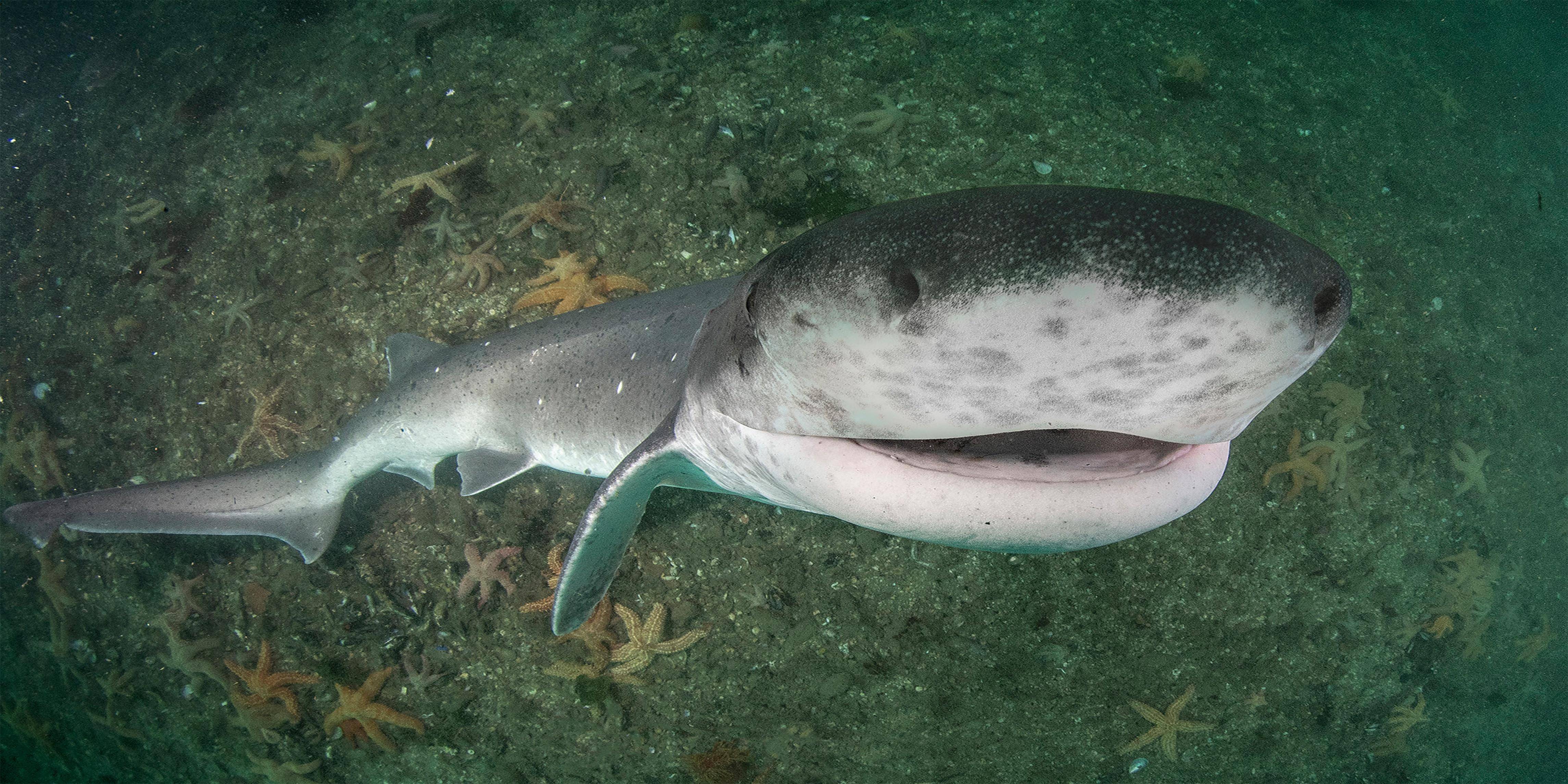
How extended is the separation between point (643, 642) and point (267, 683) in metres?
2.59

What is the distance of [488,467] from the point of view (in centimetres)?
367

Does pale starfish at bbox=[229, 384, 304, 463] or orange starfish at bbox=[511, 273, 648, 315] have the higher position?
orange starfish at bbox=[511, 273, 648, 315]

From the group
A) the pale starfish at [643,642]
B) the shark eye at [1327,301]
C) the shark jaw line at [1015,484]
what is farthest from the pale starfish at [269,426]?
the shark eye at [1327,301]

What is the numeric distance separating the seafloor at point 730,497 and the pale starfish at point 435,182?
107 millimetres

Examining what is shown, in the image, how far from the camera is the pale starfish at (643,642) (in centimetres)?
393

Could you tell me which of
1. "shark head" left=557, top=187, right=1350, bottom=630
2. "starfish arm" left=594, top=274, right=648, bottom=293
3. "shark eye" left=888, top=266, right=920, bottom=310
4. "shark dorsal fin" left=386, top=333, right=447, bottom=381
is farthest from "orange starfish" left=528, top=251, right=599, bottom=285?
"shark eye" left=888, top=266, right=920, bottom=310

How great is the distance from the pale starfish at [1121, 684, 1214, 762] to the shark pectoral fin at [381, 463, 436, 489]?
4.50 m

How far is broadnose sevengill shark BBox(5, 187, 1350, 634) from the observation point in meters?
1.16

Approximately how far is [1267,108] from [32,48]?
1420 centimetres

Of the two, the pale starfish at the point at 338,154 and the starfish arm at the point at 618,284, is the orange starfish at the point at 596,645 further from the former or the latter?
the pale starfish at the point at 338,154

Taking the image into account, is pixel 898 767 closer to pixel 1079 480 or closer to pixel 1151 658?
pixel 1151 658

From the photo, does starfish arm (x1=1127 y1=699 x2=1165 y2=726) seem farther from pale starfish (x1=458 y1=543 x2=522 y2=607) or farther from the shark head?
pale starfish (x1=458 y1=543 x2=522 y2=607)

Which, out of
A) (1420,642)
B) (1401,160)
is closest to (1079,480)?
(1420,642)

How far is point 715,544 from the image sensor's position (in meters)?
4.22
